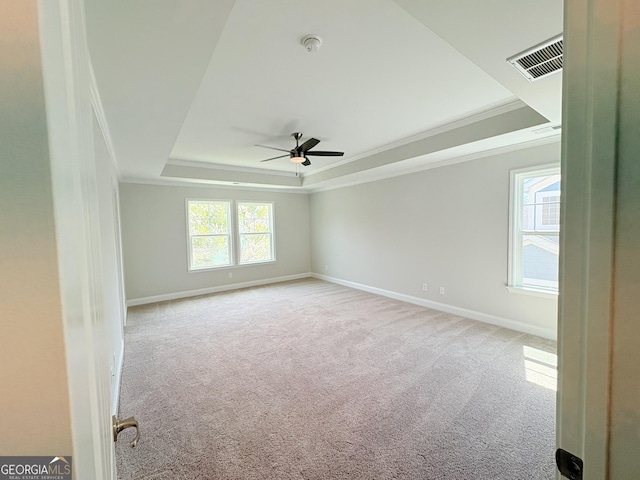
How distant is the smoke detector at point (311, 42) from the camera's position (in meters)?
1.86

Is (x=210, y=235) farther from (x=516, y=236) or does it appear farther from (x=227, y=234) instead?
(x=516, y=236)

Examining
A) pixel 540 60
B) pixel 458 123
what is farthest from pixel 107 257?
pixel 458 123

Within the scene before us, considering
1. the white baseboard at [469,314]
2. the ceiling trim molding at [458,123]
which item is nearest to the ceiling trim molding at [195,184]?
the ceiling trim molding at [458,123]

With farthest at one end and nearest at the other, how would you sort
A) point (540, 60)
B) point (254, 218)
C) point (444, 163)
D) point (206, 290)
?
point (254, 218) < point (206, 290) < point (444, 163) < point (540, 60)

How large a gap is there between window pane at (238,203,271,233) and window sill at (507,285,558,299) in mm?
5135

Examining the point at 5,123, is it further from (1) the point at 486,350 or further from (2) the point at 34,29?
(1) the point at 486,350

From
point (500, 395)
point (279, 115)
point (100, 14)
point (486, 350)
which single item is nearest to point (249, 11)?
point (100, 14)

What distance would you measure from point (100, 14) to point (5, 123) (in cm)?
161

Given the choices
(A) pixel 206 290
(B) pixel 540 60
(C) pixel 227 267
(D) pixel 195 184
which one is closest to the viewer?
(B) pixel 540 60

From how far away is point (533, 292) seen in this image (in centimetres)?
355

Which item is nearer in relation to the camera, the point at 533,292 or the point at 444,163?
the point at 533,292

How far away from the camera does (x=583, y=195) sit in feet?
1.91

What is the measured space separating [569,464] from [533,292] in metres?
3.66

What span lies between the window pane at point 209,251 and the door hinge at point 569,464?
20.2ft
